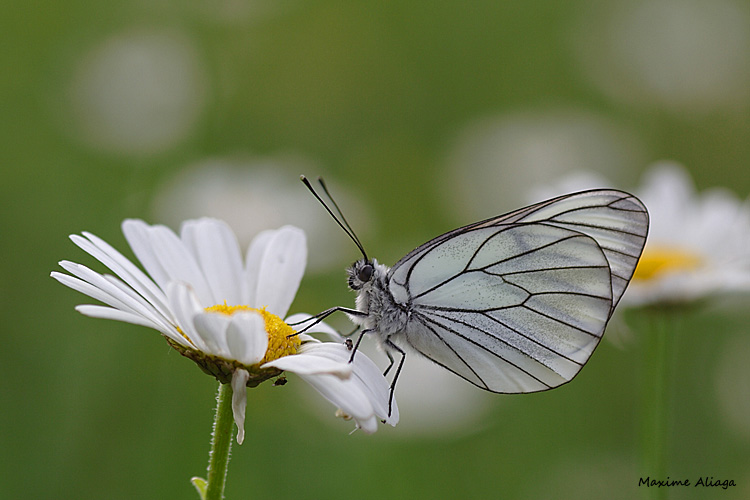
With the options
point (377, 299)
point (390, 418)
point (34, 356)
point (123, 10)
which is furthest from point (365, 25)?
point (390, 418)

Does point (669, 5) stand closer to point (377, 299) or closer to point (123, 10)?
point (123, 10)

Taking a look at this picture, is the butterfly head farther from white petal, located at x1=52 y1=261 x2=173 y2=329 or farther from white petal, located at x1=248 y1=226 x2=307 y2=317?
white petal, located at x1=52 y1=261 x2=173 y2=329

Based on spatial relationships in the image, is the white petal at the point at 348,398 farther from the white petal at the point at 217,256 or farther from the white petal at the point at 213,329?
the white petal at the point at 217,256

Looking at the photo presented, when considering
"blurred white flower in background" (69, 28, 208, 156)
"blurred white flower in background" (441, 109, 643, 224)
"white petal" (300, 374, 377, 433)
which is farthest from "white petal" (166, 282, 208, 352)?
"blurred white flower in background" (441, 109, 643, 224)

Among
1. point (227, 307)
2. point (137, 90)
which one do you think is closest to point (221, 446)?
point (227, 307)

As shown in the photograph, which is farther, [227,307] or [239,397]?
[227,307]

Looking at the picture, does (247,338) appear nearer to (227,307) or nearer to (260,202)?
(227,307)
